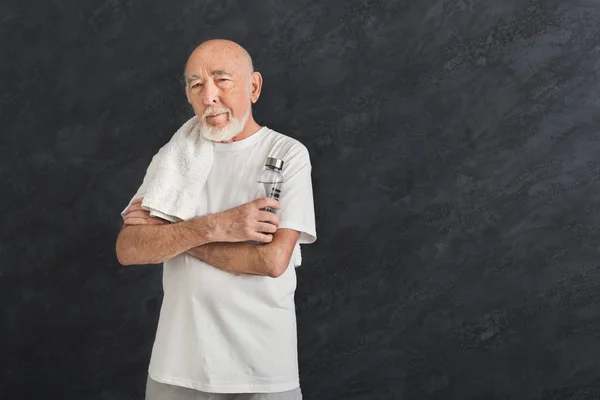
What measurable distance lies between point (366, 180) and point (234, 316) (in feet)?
3.84

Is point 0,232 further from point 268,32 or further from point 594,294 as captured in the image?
point 594,294

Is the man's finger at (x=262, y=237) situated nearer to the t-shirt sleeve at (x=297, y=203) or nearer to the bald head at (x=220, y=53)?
the t-shirt sleeve at (x=297, y=203)

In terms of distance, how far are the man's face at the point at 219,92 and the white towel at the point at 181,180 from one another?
54mm

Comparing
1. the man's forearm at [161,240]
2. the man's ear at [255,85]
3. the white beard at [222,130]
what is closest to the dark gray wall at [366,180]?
the man's ear at [255,85]

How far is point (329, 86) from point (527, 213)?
81cm

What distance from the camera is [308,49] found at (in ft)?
9.87

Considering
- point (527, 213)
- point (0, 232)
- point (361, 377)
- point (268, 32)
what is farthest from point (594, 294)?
point (0, 232)

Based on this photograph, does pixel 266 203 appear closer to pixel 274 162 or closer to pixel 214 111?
pixel 274 162

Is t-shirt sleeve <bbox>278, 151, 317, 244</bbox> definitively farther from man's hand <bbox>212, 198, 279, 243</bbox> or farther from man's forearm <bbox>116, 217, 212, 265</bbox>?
man's forearm <bbox>116, 217, 212, 265</bbox>

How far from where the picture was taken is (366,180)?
9.84 ft

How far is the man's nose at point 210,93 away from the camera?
1.97 m

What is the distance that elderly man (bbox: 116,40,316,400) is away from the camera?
75.5 inches

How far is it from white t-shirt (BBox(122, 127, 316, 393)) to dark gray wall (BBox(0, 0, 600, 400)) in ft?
3.38

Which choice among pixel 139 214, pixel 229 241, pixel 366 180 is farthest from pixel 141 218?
pixel 366 180
